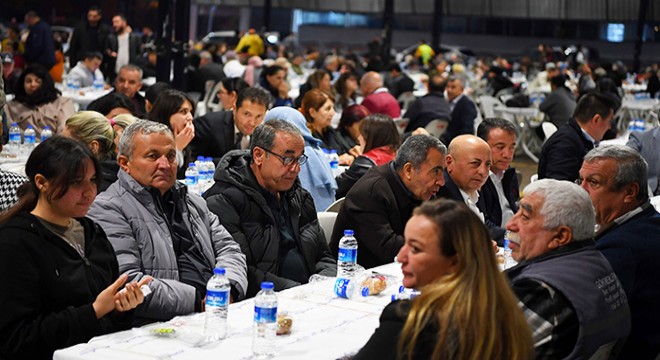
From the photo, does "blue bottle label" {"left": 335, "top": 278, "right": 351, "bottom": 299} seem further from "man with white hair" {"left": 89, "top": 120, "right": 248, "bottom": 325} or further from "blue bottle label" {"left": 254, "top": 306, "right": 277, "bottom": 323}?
"blue bottle label" {"left": 254, "top": 306, "right": 277, "bottom": 323}

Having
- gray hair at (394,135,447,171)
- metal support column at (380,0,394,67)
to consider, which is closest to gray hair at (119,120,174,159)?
gray hair at (394,135,447,171)

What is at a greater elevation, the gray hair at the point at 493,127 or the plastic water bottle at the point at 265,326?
the gray hair at the point at 493,127

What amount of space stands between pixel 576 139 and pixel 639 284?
3.40 m

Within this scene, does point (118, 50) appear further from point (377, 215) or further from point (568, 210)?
point (568, 210)

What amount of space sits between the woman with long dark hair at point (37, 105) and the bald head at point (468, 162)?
3853 millimetres

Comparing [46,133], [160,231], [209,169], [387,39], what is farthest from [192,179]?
[387,39]

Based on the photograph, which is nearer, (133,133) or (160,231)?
(160,231)

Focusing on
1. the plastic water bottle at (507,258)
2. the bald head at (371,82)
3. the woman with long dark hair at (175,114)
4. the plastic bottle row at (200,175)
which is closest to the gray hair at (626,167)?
the plastic water bottle at (507,258)

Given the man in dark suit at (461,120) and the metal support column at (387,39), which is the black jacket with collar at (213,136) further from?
the metal support column at (387,39)

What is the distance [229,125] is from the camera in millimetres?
7559

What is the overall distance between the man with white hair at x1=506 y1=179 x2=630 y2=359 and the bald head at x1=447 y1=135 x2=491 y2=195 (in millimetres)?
2046

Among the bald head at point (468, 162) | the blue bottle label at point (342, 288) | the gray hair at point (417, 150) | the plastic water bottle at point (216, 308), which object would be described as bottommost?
the blue bottle label at point (342, 288)

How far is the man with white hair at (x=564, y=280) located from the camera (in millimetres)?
3000

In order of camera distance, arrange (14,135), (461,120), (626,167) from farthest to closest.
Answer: (461,120)
(14,135)
(626,167)
